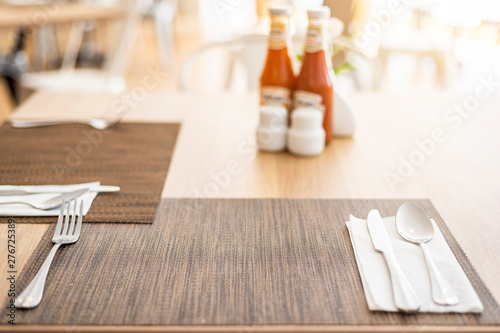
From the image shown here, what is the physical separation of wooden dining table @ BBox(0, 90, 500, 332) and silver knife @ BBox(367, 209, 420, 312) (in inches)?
1.3

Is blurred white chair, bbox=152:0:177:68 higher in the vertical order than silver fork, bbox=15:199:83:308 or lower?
lower

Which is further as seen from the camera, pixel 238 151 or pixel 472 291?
pixel 238 151

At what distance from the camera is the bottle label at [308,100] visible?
932 millimetres

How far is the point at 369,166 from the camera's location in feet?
3.04

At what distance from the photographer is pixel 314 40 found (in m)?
0.92

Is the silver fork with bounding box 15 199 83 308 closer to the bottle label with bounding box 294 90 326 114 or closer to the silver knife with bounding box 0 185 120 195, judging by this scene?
the silver knife with bounding box 0 185 120 195

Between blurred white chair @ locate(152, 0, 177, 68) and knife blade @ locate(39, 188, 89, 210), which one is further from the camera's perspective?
blurred white chair @ locate(152, 0, 177, 68)

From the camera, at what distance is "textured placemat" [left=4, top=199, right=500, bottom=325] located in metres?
0.53

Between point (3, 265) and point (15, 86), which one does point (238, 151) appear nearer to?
point (3, 265)

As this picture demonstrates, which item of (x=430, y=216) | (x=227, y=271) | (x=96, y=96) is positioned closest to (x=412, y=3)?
(x=96, y=96)

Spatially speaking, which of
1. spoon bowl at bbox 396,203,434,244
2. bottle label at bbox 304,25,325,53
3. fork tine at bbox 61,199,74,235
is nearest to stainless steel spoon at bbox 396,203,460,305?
spoon bowl at bbox 396,203,434,244

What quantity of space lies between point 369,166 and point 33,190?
0.59m

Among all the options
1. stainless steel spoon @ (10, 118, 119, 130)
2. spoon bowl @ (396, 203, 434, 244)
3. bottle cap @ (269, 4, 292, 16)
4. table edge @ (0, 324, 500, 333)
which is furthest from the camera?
stainless steel spoon @ (10, 118, 119, 130)

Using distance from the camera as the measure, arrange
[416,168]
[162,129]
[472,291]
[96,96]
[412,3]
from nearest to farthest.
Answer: [472,291] → [416,168] → [162,129] → [96,96] → [412,3]
